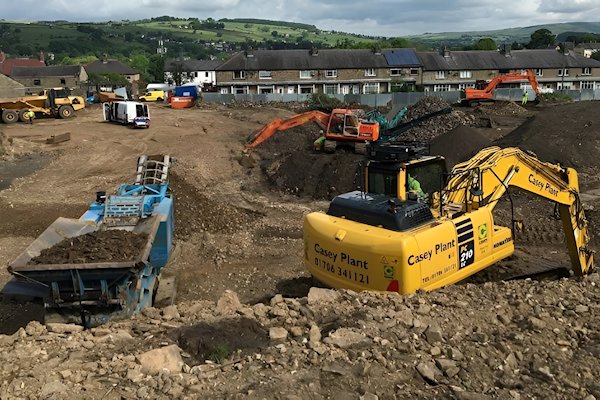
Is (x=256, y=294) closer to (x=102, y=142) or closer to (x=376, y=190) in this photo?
(x=376, y=190)

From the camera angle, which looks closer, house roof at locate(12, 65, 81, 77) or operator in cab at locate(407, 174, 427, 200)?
operator in cab at locate(407, 174, 427, 200)

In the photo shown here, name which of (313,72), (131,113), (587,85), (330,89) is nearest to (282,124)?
(131,113)

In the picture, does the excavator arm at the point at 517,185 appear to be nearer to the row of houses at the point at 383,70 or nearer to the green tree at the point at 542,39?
the row of houses at the point at 383,70

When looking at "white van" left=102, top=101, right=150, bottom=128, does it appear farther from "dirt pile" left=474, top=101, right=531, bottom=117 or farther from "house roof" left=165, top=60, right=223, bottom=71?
"house roof" left=165, top=60, right=223, bottom=71

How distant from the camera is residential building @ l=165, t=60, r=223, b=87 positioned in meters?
92.5

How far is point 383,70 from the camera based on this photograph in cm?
5828

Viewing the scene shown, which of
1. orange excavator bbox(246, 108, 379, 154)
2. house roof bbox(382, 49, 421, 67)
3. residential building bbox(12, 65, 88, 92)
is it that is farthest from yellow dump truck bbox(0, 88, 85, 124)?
A: residential building bbox(12, 65, 88, 92)

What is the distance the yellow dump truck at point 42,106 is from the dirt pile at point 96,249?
104ft

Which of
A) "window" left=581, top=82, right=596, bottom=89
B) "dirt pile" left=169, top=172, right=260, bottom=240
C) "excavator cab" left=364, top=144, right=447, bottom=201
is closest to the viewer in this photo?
"excavator cab" left=364, top=144, right=447, bottom=201

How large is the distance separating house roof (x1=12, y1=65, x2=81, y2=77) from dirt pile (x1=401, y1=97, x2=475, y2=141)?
62.7 m

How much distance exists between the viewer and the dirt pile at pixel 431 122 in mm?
26312

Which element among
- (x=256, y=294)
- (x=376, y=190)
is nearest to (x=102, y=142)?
(x=256, y=294)

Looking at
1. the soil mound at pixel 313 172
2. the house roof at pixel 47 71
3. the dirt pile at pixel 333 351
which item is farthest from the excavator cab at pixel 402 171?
the house roof at pixel 47 71

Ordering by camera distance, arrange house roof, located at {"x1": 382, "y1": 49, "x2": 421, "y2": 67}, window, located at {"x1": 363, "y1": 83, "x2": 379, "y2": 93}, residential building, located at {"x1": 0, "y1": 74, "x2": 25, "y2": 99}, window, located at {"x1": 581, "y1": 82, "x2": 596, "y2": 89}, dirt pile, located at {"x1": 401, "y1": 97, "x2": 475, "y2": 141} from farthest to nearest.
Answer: window, located at {"x1": 581, "y1": 82, "x2": 596, "y2": 89} → house roof, located at {"x1": 382, "y1": 49, "x2": 421, "y2": 67} → window, located at {"x1": 363, "y1": 83, "x2": 379, "y2": 93} → residential building, located at {"x1": 0, "y1": 74, "x2": 25, "y2": 99} → dirt pile, located at {"x1": 401, "y1": 97, "x2": 475, "y2": 141}
